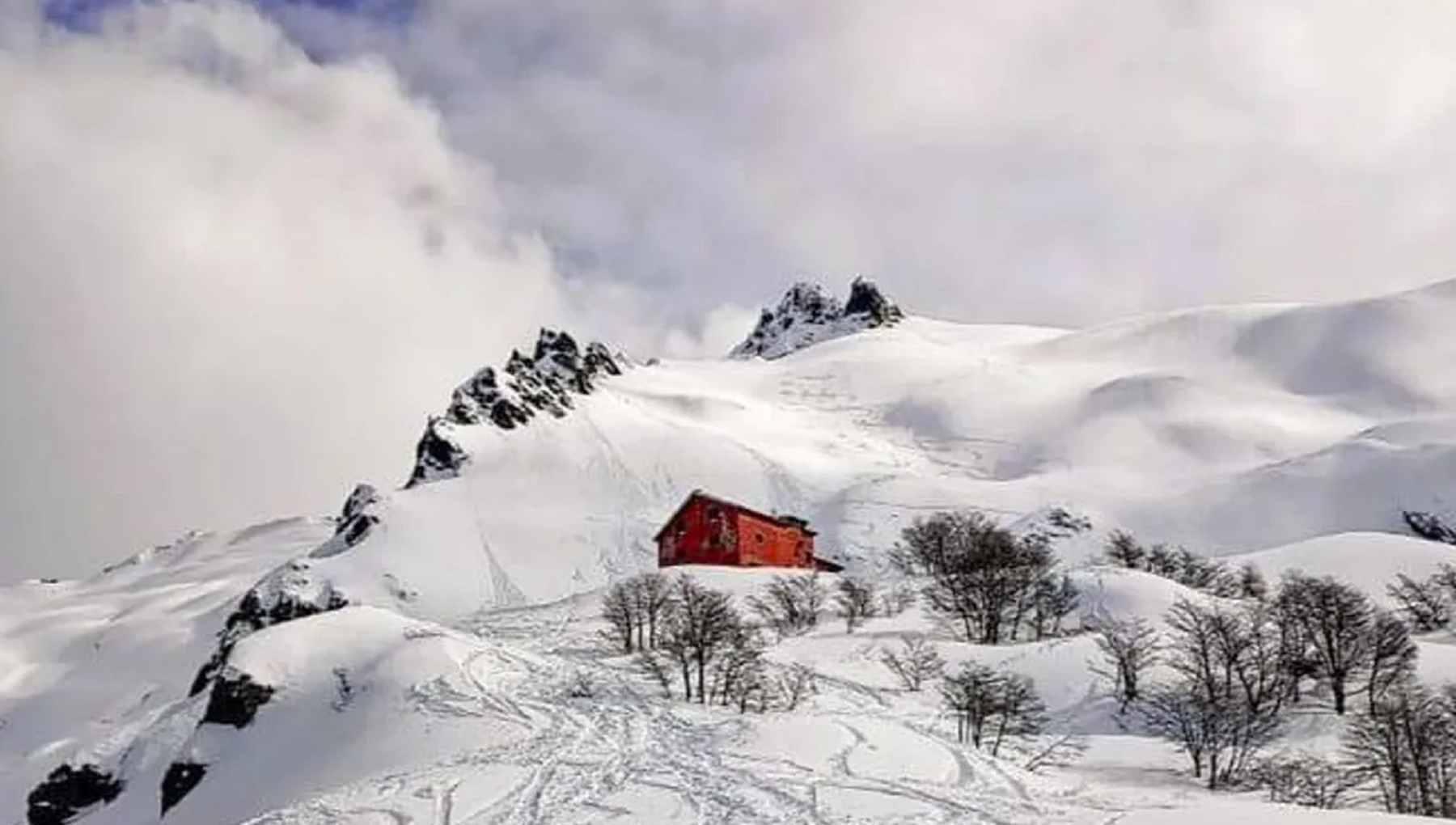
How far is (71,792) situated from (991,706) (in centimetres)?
4567

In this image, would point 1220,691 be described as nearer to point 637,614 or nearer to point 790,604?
point 637,614

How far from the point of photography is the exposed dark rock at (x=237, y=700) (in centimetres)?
4191

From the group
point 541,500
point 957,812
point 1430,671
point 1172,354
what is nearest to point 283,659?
point 957,812

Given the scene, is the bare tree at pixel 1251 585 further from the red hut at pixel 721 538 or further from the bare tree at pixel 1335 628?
the red hut at pixel 721 538

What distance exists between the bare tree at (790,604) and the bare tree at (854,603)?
92cm

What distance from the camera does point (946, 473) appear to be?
5241 inches

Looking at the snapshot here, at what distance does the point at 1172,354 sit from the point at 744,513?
110m

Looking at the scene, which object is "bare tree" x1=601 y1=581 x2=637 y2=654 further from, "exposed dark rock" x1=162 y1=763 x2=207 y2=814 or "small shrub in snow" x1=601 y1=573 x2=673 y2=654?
"exposed dark rock" x1=162 y1=763 x2=207 y2=814

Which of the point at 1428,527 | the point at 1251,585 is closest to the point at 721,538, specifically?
the point at 1251,585

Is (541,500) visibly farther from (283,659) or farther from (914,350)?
(914,350)

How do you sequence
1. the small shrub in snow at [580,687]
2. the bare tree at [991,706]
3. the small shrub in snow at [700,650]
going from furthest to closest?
the small shrub in snow at [700,650]
the small shrub in snow at [580,687]
the bare tree at [991,706]

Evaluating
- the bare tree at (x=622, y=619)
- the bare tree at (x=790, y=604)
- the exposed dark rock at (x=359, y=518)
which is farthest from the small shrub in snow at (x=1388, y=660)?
the exposed dark rock at (x=359, y=518)

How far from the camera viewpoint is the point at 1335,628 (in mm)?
41750

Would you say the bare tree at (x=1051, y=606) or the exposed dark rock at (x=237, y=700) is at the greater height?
the bare tree at (x=1051, y=606)
